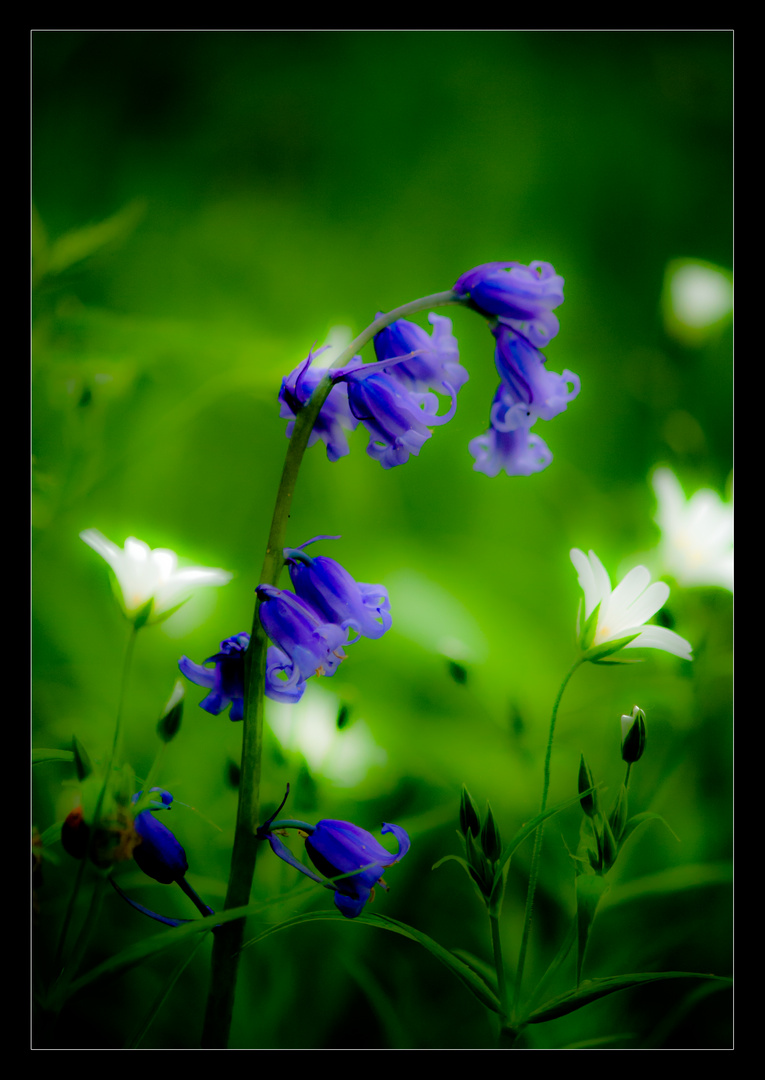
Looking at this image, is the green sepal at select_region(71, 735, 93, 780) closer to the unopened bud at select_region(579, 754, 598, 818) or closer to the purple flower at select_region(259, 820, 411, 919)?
the purple flower at select_region(259, 820, 411, 919)

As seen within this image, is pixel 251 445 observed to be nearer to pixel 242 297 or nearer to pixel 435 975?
pixel 242 297

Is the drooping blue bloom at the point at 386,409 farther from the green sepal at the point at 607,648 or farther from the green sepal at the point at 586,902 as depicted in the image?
the green sepal at the point at 586,902

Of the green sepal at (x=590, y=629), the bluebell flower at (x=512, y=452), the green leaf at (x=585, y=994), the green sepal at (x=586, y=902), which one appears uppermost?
the bluebell flower at (x=512, y=452)

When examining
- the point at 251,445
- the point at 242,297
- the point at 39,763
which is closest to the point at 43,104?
the point at 242,297

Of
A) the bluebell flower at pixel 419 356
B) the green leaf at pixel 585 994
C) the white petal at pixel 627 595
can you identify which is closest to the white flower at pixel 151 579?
the bluebell flower at pixel 419 356

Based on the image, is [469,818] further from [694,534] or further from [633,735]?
[694,534]

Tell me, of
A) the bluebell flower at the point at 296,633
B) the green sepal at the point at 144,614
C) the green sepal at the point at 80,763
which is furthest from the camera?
the green sepal at the point at 144,614

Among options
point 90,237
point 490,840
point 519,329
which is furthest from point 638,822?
point 90,237
